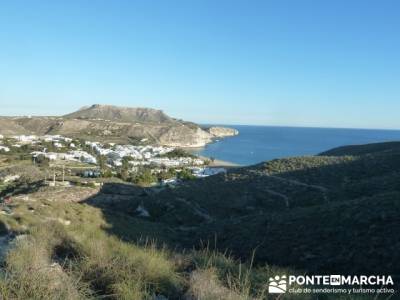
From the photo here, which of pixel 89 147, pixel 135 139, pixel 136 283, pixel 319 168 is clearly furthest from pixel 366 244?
pixel 135 139

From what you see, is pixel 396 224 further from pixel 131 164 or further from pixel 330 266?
pixel 131 164

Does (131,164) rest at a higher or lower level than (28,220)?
lower

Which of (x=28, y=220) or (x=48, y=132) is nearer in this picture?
(x=28, y=220)

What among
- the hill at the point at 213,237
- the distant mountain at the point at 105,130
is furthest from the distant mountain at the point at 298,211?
the distant mountain at the point at 105,130

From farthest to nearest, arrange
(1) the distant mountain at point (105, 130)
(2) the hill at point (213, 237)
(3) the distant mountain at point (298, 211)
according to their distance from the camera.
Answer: (1) the distant mountain at point (105, 130) < (3) the distant mountain at point (298, 211) < (2) the hill at point (213, 237)

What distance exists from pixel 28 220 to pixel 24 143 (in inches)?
3946

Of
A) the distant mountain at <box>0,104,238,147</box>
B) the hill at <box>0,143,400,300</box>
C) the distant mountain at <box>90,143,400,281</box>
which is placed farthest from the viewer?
the distant mountain at <box>0,104,238,147</box>

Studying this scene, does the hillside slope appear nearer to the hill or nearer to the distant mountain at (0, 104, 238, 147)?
the distant mountain at (0, 104, 238, 147)

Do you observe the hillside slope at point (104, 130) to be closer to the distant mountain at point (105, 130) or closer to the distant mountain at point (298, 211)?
the distant mountain at point (105, 130)

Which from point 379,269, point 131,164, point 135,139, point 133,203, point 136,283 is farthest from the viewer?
point 135,139

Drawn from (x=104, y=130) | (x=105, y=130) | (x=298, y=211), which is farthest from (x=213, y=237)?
(x=105, y=130)

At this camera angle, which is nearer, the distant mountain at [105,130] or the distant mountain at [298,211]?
the distant mountain at [298,211]

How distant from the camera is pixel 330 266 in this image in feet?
32.1

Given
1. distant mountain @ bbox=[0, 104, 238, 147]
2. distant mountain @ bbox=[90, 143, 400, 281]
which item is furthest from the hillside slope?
distant mountain @ bbox=[90, 143, 400, 281]
